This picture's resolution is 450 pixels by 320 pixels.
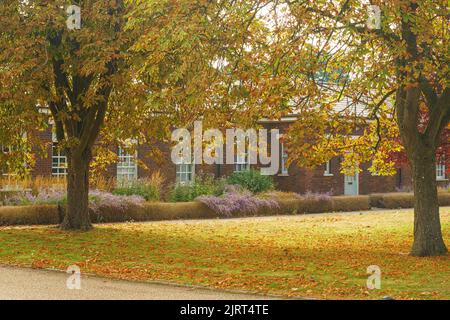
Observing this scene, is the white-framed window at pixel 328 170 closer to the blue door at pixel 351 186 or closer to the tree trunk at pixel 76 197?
the blue door at pixel 351 186

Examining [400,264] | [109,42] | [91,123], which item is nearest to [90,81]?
[91,123]

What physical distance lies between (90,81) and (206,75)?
6.97 m

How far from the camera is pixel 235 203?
28.5m

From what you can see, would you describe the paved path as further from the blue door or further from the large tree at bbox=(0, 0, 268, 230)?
the blue door

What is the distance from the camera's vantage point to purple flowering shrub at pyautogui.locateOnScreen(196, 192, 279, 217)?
27.8m

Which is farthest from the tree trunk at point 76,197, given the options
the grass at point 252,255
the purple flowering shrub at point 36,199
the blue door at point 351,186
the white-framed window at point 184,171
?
the blue door at point 351,186

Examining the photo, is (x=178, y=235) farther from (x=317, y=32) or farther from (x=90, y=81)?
(x=317, y=32)

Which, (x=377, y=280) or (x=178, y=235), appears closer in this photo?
(x=377, y=280)

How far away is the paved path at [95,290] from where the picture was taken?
10.9 meters

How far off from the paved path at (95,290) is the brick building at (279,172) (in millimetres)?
18448

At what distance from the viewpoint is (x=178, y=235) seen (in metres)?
20.5

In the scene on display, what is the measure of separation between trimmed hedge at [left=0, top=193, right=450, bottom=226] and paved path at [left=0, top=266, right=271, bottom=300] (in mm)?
10577

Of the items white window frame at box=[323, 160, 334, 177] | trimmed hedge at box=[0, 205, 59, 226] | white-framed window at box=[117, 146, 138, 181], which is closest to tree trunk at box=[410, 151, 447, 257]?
trimmed hedge at box=[0, 205, 59, 226]

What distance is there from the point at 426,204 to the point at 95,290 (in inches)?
297
